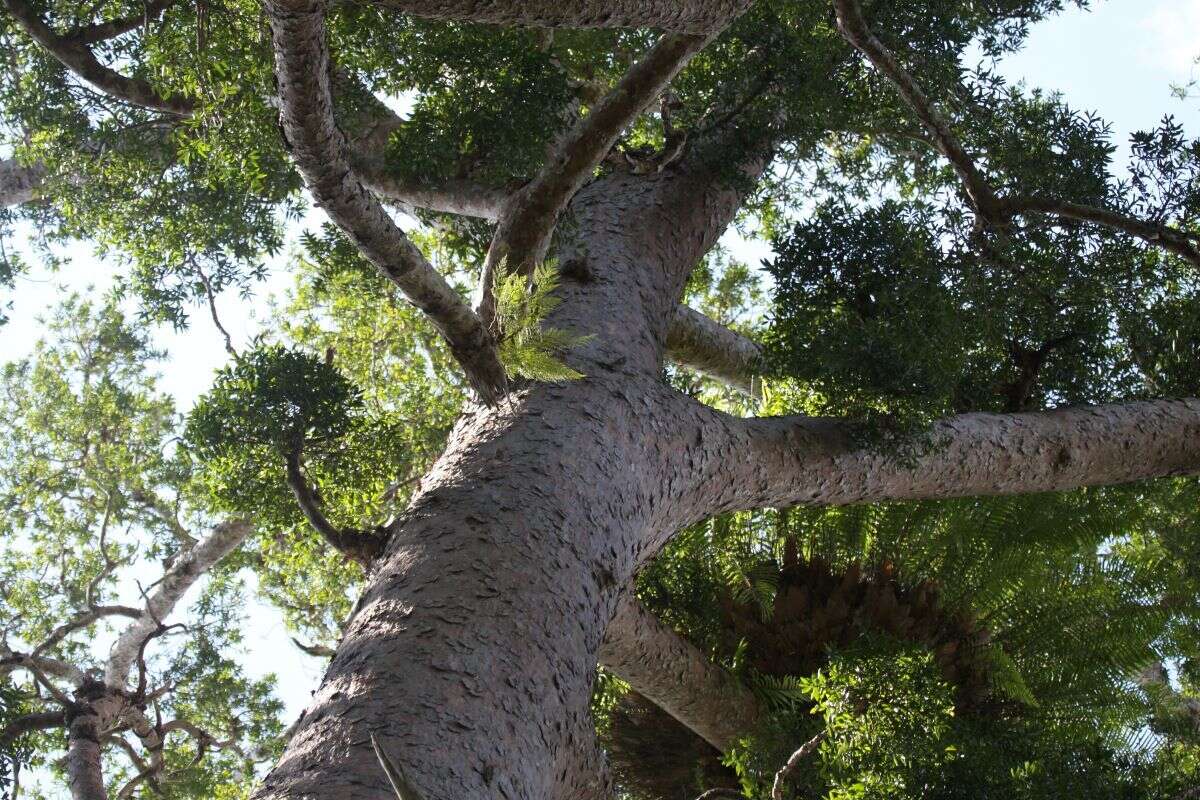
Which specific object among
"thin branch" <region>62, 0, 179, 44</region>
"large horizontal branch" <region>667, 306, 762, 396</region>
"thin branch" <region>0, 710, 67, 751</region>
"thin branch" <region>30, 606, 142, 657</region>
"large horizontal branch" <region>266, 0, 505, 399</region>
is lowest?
"thin branch" <region>0, 710, 67, 751</region>

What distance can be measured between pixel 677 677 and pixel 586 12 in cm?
237

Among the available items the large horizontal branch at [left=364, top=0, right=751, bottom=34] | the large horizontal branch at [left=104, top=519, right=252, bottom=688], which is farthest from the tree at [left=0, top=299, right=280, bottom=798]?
the large horizontal branch at [left=364, top=0, right=751, bottom=34]

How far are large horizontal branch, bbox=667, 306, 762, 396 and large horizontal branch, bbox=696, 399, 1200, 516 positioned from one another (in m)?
1.81

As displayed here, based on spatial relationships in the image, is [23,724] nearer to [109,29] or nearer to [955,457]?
[109,29]

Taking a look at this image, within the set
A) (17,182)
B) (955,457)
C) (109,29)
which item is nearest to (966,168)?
(955,457)

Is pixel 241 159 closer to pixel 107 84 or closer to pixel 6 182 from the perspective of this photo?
pixel 107 84

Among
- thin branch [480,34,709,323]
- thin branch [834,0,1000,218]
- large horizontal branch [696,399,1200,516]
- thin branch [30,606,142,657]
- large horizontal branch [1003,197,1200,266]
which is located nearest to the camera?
thin branch [480,34,709,323]

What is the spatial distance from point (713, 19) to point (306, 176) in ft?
3.63

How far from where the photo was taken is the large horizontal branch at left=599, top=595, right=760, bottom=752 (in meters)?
3.54

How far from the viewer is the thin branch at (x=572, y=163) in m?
3.22

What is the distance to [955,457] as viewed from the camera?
366 cm

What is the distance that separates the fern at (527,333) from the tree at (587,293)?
1 cm

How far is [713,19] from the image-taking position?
272 cm

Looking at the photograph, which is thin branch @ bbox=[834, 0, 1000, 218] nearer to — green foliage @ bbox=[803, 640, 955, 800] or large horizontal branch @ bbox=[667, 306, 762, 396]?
large horizontal branch @ bbox=[667, 306, 762, 396]
